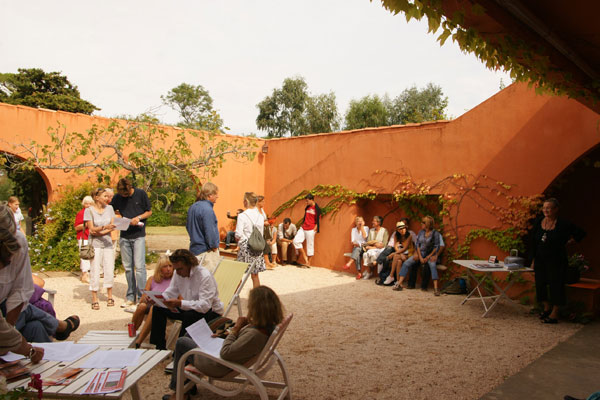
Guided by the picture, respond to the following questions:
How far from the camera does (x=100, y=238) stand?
6.18 m

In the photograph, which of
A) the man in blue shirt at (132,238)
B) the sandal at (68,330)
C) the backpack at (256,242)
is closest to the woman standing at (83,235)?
the man in blue shirt at (132,238)

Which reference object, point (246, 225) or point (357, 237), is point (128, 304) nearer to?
point (246, 225)

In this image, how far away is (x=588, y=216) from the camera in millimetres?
8492

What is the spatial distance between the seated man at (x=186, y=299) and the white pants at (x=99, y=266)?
8.64ft

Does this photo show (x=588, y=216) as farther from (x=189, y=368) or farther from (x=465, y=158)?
(x=189, y=368)

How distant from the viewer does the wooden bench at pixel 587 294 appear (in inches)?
240

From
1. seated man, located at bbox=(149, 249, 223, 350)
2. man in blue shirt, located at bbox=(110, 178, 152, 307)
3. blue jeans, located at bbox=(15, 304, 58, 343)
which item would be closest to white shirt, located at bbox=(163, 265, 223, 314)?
seated man, located at bbox=(149, 249, 223, 350)

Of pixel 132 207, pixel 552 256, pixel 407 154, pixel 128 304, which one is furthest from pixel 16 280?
pixel 407 154

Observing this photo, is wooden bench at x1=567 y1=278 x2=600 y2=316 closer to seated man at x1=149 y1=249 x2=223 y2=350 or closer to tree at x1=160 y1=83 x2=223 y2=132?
seated man at x1=149 y1=249 x2=223 y2=350

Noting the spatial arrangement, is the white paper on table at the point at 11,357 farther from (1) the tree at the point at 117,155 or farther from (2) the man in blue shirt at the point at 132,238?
(1) the tree at the point at 117,155

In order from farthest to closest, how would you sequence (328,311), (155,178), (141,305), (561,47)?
(155,178), (328,311), (141,305), (561,47)

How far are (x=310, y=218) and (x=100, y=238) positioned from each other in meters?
5.35

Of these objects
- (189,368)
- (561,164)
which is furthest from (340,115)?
(189,368)

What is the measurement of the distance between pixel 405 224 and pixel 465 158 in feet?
5.77
